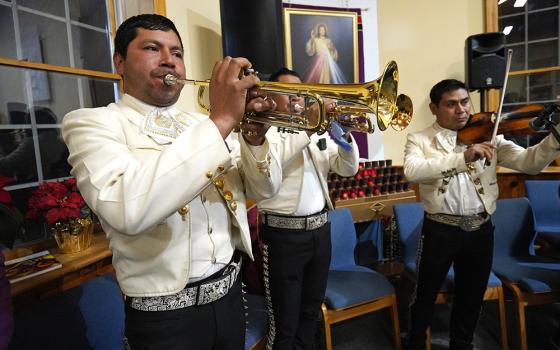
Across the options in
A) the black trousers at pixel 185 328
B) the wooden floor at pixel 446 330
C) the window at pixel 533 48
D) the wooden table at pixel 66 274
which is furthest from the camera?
the window at pixel 533 48

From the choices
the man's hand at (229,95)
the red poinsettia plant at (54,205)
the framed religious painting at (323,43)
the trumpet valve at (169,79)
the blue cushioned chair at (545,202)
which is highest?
the framed religious painting at (323,43)

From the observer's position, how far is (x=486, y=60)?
3.51 metres

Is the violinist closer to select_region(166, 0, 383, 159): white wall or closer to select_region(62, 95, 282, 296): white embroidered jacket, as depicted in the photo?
select_region(62, 95, 282, 296): white embroidered jacket

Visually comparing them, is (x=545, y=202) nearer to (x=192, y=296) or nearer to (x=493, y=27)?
→ (x=493, y=27)

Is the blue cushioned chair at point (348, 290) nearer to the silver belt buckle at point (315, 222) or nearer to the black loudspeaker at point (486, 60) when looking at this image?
the silver belt buckle at point (315, 222)

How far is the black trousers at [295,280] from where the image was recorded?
193 cm

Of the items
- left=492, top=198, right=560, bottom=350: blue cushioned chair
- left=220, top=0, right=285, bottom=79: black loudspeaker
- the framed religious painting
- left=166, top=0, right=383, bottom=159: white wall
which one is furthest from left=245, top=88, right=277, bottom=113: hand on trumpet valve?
the framed religious painting

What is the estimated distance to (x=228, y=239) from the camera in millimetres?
1117

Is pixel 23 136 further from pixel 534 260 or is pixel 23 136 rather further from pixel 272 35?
pixel 534 260

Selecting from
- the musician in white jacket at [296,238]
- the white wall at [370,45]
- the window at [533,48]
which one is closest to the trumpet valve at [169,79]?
the musician in white jacket at [296,238]

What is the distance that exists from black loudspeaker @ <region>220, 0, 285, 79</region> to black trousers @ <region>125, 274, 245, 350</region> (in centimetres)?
207

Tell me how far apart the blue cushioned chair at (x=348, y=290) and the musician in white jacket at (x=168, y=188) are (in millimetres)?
1243

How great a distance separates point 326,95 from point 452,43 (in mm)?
3951

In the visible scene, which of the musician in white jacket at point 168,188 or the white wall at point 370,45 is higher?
Result: the white wall at point 370,45
